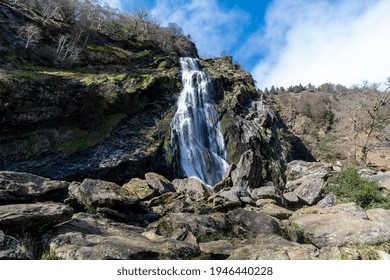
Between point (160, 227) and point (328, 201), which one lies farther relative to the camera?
point (328, 201)

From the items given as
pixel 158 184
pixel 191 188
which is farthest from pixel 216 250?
pixel 191 188

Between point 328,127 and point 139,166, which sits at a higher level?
point 328,127

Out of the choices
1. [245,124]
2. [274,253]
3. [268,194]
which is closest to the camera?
[274,253]

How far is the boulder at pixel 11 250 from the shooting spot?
22.4ft

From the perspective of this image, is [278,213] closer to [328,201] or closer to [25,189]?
[328,201]

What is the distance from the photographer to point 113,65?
41688 millimetres

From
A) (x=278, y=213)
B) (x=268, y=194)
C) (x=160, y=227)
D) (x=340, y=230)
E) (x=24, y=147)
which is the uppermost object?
(x=24, y=147)

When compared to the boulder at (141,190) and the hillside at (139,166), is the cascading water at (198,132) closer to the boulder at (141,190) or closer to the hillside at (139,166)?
the hillside at (139,166)

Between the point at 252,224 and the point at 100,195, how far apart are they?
6.65 m

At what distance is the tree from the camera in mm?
30831

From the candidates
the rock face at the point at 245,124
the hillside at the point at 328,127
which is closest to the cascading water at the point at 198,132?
the rock face at the point at 245,124

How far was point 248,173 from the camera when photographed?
92.6 ft

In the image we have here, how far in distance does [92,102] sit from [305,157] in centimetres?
5149
